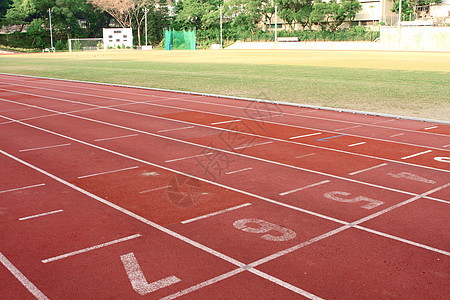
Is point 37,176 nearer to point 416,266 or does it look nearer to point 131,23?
point 416,266

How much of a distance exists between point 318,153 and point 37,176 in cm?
571

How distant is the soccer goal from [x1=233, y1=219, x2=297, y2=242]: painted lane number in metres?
85.7

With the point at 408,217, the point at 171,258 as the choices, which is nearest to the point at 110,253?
the point at 171,258

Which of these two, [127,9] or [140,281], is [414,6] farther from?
[140,281]

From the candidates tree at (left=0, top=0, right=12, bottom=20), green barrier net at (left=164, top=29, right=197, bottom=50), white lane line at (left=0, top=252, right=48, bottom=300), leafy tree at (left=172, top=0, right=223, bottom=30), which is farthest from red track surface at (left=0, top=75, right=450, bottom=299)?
tree at (left=0, top=0, right=12, bottom=20)

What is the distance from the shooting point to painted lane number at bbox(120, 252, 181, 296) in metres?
4.98

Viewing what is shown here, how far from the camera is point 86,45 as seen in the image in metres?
87.1

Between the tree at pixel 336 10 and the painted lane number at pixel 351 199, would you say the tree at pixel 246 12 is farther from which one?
the painted lane number at pixel 351 199

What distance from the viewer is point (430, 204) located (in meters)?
7.48

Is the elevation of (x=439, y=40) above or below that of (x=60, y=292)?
above

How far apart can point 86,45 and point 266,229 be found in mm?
86502

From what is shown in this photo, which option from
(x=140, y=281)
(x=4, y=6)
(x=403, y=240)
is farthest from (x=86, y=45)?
(x=140, y=281)

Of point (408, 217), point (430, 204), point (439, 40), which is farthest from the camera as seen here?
point (439, 40)

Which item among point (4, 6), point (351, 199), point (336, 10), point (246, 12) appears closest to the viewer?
point (351, 199)
